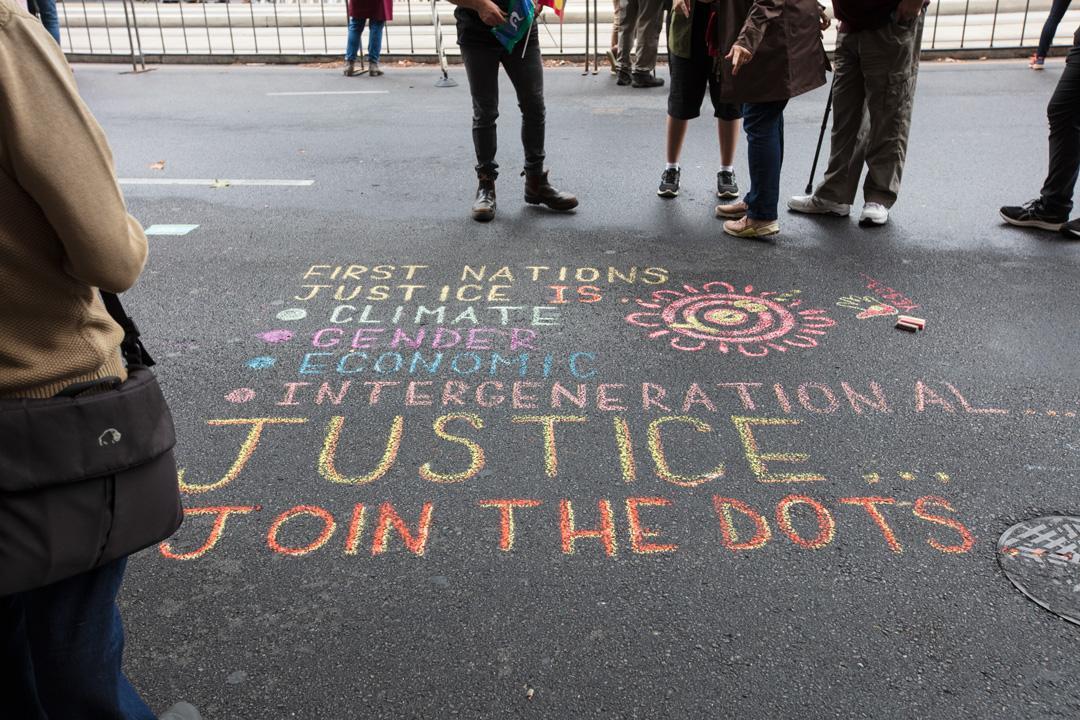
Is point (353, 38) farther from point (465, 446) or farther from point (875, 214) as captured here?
point (465, 446)

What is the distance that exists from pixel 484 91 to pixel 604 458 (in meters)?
3.25

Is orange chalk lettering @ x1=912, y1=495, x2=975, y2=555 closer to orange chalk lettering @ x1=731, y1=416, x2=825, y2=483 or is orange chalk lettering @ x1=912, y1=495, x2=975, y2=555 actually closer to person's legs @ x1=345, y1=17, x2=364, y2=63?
orange chalk lettering @ x1=731, y1=416, x2=825, y2=483

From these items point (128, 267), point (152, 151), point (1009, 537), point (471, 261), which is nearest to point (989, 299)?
point (1009, 537)

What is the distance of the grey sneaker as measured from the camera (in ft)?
6.78

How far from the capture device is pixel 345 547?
2.71m

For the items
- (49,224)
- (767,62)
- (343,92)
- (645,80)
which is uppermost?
(49,224)

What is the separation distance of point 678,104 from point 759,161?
867 mm

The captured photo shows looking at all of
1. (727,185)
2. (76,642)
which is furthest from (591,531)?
(727,185)

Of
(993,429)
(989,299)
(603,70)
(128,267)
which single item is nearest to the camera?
(128,267)

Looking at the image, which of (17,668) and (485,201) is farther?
(485,201)

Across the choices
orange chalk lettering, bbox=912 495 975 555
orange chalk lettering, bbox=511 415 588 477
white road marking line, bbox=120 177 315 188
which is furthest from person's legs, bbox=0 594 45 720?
white road marking line, bbox=120 177 315 188

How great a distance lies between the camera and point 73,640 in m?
1.56

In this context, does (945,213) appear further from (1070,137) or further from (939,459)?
(939,459)

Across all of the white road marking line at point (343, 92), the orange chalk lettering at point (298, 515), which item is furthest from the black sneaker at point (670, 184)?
the white road marking line at point (343, 92)
